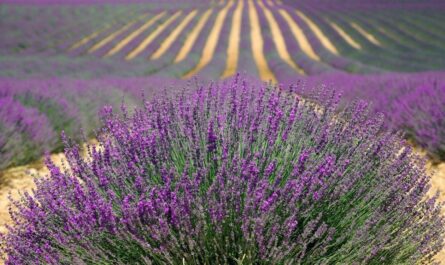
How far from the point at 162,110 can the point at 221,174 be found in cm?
69

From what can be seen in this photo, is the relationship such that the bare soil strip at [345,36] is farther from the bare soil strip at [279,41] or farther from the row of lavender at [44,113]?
the row of lavender at [44,113]

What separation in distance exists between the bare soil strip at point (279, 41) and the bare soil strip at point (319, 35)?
78.2 inches

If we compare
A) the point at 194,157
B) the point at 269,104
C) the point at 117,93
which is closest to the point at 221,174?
the point at 194,157

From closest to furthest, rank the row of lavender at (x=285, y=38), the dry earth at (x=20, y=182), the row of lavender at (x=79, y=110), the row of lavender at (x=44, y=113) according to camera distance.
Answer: the dry earth at (x=20, y=182)
the row of lavender at (x=44, y=113)
the row of lavender at (x=79, y=110)
the row of lavender at (x=285, y=38)

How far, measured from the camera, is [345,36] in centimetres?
2589

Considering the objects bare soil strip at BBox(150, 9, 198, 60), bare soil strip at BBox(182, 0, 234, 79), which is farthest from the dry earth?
bare soil strip at BBox(150, 9, 198, 60)

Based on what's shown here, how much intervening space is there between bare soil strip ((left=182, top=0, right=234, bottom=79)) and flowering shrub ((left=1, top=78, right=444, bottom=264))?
14655 mm

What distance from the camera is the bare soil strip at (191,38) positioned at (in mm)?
22794

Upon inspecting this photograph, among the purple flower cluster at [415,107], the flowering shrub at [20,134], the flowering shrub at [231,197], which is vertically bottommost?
the purple flower cluster at [415,107]

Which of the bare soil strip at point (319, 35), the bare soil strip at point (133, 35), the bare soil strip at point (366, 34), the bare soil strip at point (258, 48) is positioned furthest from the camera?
the bare soil strip at point (366, 34)

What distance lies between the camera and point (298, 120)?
2.53 m

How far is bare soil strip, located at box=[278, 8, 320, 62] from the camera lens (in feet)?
71.9

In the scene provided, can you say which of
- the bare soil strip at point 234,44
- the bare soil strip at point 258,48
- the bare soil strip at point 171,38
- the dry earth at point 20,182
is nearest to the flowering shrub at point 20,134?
the dry earth at point 20,182

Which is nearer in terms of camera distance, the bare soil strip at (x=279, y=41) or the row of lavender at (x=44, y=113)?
the row of lavender at (x=44, y=113)
